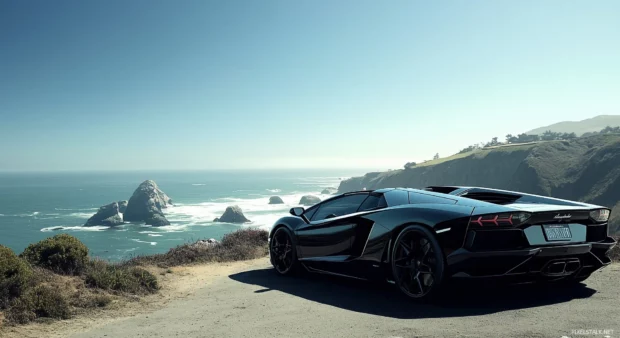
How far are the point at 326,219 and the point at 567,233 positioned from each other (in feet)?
10.6

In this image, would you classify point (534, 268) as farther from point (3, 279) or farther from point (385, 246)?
point (3, 279)

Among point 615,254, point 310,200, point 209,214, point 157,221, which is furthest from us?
point 310,200

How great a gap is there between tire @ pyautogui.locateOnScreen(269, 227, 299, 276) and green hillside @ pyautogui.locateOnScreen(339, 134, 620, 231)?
5389 cm

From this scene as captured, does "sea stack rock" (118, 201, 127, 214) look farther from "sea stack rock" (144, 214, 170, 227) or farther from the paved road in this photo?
the paved road

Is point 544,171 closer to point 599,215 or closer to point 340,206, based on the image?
point 340,206

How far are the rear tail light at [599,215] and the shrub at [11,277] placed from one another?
23.6ft

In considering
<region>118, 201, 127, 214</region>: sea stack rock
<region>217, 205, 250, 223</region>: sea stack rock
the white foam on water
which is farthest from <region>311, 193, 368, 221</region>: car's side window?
<region>118, 201, 127, 214</region>: sea stack rock

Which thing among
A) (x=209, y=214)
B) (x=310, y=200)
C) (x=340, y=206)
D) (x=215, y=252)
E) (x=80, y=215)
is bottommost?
(x=209, y=214)

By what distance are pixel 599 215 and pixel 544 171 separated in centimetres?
8585

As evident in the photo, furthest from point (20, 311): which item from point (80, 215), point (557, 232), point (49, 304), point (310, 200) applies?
point (310, 200)

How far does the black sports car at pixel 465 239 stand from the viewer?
15.6 ft

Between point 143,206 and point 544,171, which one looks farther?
point 143,206

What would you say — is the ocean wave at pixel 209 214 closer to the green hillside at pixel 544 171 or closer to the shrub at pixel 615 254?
the green hillside at pixel 544 171

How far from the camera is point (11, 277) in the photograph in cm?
609
